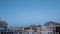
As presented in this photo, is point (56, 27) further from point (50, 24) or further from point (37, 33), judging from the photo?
point (37, 33)

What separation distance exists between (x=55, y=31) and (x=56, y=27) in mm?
107

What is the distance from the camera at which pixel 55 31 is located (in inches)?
123

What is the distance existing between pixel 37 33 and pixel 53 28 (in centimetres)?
44

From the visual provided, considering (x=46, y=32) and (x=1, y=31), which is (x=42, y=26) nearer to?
(x=46, y=32)

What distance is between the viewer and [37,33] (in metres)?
3.22

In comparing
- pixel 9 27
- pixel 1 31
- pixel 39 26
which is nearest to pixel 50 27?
pixel 39 26

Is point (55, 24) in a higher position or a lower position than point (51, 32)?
higher

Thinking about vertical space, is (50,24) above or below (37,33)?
above

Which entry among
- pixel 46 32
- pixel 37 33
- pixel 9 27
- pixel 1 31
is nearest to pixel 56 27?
pixel 46 32

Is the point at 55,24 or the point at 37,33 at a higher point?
the point at 55,24

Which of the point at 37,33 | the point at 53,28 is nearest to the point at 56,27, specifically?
the point at 53,28

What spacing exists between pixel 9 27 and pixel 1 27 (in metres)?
0.24

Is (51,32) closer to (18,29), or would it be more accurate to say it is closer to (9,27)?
(18,29)

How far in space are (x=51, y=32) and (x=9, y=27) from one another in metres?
1.11
